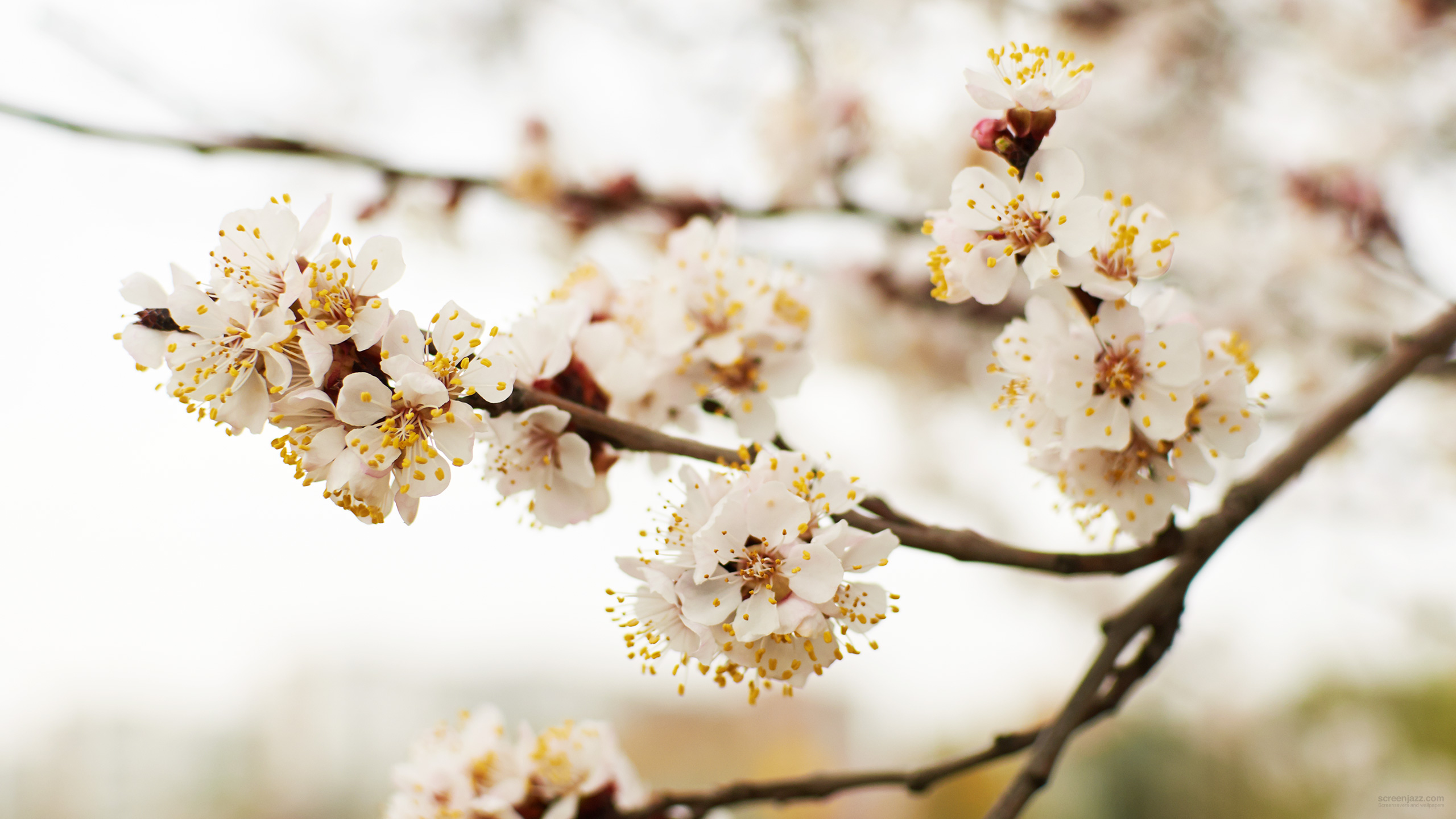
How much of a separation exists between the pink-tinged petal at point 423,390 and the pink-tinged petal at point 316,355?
37mm

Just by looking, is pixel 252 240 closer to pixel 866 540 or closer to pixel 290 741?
pixel 866 540

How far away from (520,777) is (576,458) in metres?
0.32

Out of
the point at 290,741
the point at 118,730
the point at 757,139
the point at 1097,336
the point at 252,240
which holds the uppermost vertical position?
the point at 252,240

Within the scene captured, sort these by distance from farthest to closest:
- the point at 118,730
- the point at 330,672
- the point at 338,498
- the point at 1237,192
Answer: the point at 330,672 < the point at 118,730 < the point at 1237,192 < the point at 338,498

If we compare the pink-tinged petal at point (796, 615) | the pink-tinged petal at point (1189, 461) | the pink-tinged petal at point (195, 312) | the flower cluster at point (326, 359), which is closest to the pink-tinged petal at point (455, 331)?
the flower cluster at point (326, 359)

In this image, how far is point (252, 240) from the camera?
0.44m

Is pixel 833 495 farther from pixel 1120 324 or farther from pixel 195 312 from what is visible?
pixel 195 312

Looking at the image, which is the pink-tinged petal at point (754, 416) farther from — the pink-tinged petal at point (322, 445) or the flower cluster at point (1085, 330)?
the pink-tinged petal at point (322, 445)

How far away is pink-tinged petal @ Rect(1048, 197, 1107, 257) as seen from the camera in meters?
0.45

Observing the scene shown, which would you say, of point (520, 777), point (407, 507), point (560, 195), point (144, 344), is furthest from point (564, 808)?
point (560, 195)

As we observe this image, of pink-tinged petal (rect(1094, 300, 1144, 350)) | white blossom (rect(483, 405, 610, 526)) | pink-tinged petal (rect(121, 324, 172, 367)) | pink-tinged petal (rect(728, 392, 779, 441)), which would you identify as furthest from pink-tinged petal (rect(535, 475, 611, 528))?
pink-tinged petal (rect(1094, 300, 1144, 350))

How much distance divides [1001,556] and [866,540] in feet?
0.29

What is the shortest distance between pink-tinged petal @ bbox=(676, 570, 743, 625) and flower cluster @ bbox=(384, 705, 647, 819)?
0.31 m

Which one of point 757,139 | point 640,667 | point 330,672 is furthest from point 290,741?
point 640,667
